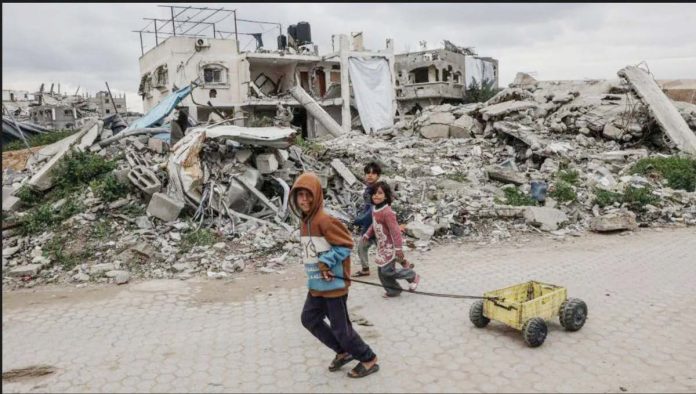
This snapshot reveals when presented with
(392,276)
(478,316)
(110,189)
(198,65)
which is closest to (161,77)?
(198,65)

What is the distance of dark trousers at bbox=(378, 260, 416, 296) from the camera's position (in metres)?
5.20

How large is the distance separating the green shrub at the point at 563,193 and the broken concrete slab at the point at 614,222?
46.4 inches

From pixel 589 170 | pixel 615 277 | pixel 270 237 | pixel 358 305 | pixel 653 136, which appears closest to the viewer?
pixel 358 305

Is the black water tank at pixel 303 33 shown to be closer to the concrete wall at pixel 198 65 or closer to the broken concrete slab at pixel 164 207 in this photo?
the concrete wall at pixel 198 65

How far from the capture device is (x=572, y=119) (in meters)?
16.3

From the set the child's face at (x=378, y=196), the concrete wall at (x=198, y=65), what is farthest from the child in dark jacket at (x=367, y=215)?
the concrete wall at (x=198, y=65)

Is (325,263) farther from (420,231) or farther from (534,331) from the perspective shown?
(420,231)

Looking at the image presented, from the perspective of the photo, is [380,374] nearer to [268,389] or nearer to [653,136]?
[268,389]

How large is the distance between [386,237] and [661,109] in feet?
43.0

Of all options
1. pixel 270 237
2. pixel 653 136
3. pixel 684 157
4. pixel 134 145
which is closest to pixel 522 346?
pixel 270 237

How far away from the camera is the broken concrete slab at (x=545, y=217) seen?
28.4 ft

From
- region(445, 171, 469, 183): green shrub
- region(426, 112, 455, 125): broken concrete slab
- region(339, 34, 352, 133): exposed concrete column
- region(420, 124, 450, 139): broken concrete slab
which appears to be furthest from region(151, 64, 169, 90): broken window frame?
region(445, 171, 469, 183): green shrub

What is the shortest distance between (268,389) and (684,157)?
1336 cm

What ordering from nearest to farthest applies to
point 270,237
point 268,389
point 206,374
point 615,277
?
point 268,389
point 206,374
point 615,277
point 270,237
